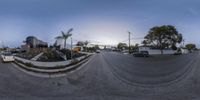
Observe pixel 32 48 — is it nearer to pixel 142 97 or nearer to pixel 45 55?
pixel 45 55

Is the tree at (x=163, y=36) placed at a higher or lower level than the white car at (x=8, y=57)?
higher

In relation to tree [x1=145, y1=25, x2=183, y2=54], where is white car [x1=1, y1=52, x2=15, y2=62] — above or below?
below

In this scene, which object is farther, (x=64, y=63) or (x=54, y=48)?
(x=64, y=63)

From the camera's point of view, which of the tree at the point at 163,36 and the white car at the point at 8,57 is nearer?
the tree at the point at 163,36

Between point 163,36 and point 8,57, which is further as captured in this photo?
point 8,57

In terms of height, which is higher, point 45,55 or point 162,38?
point 162,38

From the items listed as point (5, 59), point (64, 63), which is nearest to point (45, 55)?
point (64, 63)

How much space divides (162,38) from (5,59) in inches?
939

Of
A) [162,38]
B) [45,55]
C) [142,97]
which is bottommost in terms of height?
[142,97]

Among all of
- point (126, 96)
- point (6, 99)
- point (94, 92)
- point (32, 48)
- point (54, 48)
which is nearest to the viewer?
point (6, 99)

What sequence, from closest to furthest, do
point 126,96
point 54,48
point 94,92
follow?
point 126,96 → point 94,92 → point 54,48

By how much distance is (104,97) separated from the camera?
27.3 ft

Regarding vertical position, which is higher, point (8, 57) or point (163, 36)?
point (163, 36)

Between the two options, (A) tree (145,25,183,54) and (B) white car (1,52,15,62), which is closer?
(A) tree (145,25,183,54)
